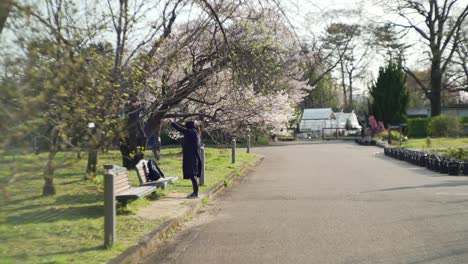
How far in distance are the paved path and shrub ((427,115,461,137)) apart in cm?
3253

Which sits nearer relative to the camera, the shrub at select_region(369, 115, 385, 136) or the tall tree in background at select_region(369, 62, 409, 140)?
the shrub at select_region(369, 115, 385, 136)

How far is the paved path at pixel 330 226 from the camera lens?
24.2 feet

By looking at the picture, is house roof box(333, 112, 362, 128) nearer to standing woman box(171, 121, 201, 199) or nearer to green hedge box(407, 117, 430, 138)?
green hedge box(407, 117, 430, 138)

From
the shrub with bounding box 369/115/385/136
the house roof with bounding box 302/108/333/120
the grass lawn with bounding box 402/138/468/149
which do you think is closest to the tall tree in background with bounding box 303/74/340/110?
the house roof with bounding box 302/108/333/120

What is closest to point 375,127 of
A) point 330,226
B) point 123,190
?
point 330,226

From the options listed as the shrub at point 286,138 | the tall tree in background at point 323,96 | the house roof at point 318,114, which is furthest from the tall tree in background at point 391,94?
the tall tree in background at point 323,96

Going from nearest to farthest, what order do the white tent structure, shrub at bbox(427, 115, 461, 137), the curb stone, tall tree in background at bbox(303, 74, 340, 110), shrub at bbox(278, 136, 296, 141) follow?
the curb stone, shrub at bbox(427, 115, 461, 137), shrub at bbox(278, 136, 296, 141), the white tent structure, tall tree in background at bbox(303, 74, 340, 110)

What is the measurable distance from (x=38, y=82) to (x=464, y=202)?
9.81m

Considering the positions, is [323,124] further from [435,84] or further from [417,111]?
[417,111]

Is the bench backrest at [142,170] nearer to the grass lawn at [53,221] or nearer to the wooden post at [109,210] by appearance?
the grass lawn at [53,221]

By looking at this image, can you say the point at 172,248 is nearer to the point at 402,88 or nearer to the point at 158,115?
the point at 158,115

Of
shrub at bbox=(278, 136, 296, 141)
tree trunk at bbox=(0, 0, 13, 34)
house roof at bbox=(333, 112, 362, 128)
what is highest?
house roof at bbox=(333, 112, 362, 128)

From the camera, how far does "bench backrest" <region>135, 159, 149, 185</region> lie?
11.7 metres

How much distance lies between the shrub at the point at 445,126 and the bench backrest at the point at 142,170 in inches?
1558
